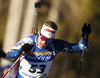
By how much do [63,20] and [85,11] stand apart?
21.4 inches

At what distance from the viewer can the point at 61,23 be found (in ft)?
15.4

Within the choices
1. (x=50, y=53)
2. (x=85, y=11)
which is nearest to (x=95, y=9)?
(x=85, y=11)

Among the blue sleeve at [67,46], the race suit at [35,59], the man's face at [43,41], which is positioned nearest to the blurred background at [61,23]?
the race suit at [35,59]

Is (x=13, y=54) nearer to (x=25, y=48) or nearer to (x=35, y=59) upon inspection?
(x=25, y=48)

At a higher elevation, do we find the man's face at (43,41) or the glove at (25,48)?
the man's face at (43,41)

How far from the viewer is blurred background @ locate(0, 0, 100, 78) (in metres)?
4.37

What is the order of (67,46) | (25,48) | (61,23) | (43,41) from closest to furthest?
(25,48)
(43,41)
(67,46)
(61,23)

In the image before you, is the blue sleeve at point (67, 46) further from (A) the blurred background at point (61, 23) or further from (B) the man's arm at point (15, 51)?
(A) the blurred background at point (61, 23)

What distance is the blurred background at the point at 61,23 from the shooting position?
14.3 feet

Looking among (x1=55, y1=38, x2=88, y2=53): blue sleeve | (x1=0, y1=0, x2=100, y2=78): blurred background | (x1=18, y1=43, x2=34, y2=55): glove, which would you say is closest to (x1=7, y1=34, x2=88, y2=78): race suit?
(x1=55, y1=38, x2=88, y2=53): blue sleeve

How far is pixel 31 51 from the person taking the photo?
2564 millimetres

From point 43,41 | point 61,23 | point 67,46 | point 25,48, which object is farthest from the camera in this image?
point 61,23

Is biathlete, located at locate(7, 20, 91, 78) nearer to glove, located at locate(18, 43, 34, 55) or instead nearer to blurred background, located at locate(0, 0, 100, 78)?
glove, located at locate(18, 43, 34, 55)

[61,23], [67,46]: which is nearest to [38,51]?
[67,46]
